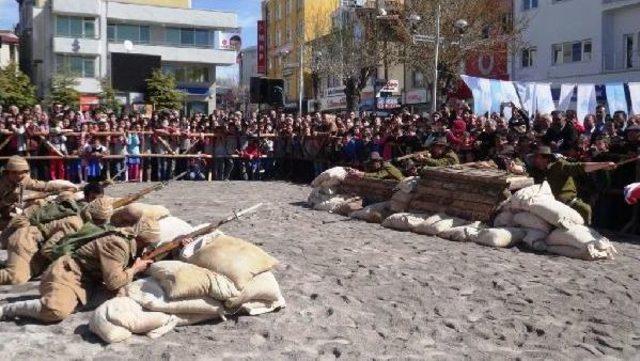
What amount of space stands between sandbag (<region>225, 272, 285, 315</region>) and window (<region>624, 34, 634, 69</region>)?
2764 cm

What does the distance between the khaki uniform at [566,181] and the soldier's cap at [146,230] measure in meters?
5.73

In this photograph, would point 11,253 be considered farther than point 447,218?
No

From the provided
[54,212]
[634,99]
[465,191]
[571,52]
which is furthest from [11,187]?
[571,52]

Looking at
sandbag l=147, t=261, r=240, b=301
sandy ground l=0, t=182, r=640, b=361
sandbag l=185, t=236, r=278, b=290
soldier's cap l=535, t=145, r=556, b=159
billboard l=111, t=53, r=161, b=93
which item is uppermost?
billboard l=111, t=53, r=161, b=93

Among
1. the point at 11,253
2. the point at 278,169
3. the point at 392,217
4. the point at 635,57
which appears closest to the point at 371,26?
the point at 635,57

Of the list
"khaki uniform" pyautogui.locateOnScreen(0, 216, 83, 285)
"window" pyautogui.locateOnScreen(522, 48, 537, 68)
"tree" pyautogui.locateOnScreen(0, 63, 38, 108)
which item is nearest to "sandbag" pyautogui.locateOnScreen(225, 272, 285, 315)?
"khaki uniform" pyautogui.locateOnScreen(0, 216, 83, 285)

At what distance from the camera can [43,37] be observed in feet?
177

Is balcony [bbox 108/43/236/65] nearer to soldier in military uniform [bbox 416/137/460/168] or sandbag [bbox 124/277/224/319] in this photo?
soldier in military uniform [bbox 416/137/460/168]

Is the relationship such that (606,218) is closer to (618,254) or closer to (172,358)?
(618,254)

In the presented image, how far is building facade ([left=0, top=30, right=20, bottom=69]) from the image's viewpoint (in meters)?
53.4

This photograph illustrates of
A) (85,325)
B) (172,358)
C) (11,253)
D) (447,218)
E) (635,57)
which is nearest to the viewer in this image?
(172,358)

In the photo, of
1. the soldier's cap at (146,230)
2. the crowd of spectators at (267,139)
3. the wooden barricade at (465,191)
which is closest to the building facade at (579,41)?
the crowd of spectators at (267,139)

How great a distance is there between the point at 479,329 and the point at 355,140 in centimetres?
1169

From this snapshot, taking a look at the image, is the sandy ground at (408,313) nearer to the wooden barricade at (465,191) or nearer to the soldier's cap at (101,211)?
the wooden barricade at (465,191)
